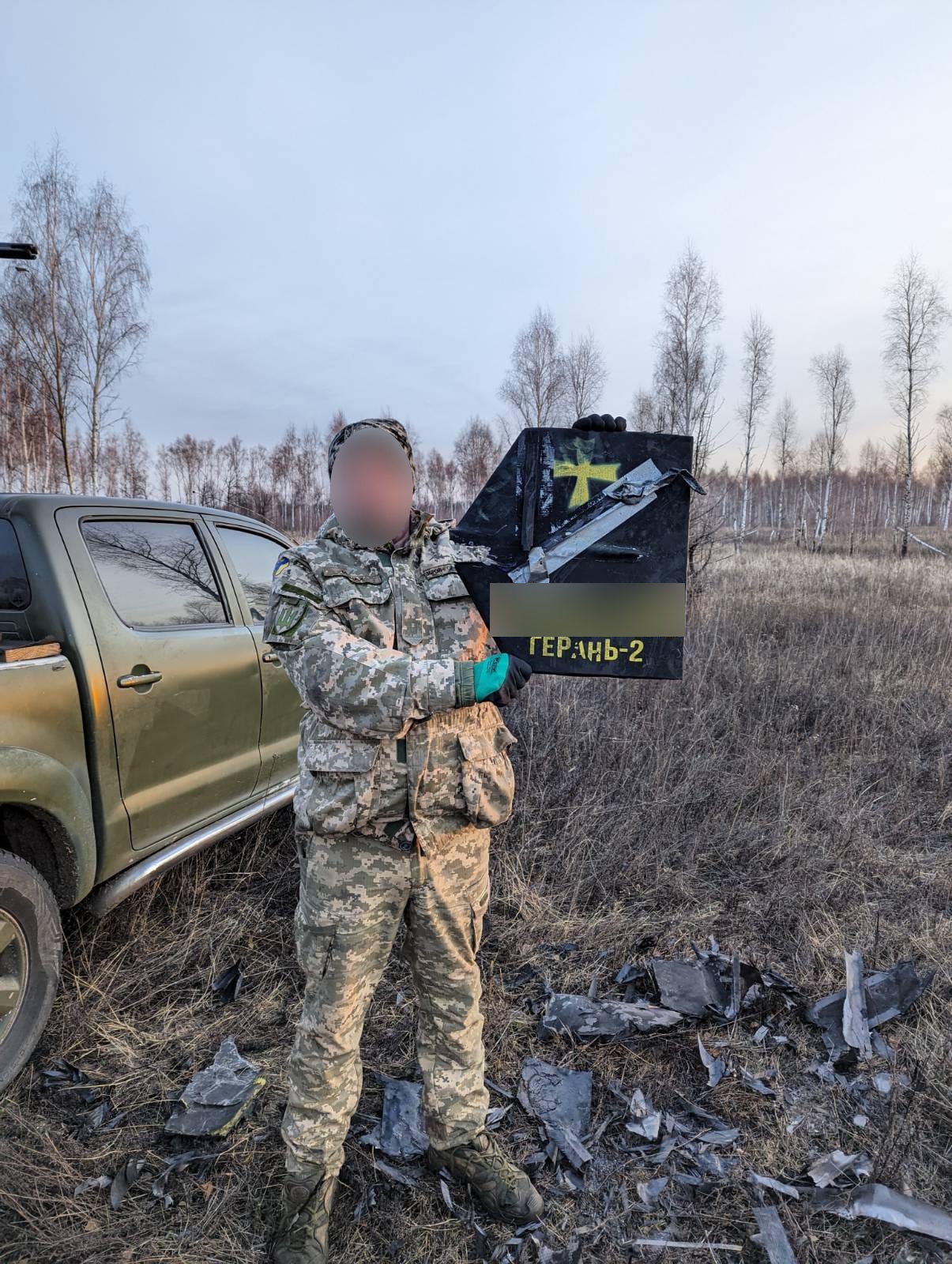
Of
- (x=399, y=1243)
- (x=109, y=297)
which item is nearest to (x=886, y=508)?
(x=109, y=297)

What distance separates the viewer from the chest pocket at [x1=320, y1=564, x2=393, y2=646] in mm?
1579

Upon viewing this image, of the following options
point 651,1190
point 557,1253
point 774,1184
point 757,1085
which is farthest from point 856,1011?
point 557,1253

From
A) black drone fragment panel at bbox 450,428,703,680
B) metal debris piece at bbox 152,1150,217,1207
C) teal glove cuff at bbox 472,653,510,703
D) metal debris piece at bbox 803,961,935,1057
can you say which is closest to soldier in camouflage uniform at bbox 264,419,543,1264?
teal glove cuff at bbox 472,653,510,703

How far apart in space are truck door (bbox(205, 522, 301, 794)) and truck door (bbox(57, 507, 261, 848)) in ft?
0.21

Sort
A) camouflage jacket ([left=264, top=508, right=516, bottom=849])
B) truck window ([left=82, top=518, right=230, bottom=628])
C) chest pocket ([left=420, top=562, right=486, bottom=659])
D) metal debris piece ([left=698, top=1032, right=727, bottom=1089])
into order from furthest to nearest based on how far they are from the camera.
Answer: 1. truck window ([left=82, top=518, right=230, bottom=628])
2. metal debris piece ([left=698, top=1032, right=727, bottom=1089])
3. chest pocket ([left=420, top=562, right=486, bottom=659])
4. camouflage jacket ([left=264, top=508, right=516, bottom=849])

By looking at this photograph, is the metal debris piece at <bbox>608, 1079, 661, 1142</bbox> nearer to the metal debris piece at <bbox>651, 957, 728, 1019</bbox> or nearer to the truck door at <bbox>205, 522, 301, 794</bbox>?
the metal debris piece at <bbox>651, 957, 728, 1019</bbox>

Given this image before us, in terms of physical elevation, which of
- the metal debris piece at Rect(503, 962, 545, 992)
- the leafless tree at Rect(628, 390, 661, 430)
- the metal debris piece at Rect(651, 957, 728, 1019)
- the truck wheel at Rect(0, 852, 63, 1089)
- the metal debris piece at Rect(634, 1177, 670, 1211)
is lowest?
the metal debris piece at Rect(634, 1177, 670, 1211)

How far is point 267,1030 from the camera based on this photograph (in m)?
2.51

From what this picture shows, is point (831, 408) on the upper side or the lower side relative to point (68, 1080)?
upper

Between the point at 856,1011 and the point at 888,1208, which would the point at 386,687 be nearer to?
the point at 888,1208

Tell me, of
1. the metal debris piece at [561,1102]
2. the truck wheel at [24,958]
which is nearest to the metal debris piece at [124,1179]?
the truck wheel at [24,958]

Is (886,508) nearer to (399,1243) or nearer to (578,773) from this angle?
(578,773)

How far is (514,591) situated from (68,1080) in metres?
2.25

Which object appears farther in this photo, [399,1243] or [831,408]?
[831,408]
